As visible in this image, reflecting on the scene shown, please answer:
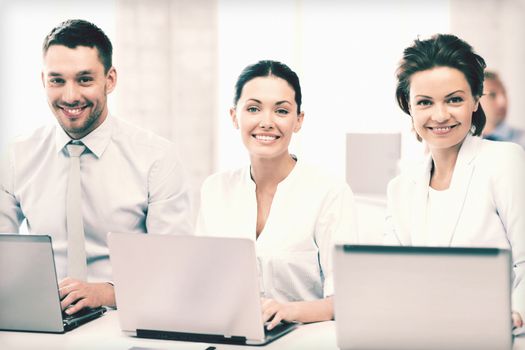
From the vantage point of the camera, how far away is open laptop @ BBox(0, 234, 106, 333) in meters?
1.91

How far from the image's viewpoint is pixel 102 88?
259cm

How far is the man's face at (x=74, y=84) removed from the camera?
8.31ft

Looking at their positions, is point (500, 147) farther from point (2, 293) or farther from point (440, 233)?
point (2, 293)

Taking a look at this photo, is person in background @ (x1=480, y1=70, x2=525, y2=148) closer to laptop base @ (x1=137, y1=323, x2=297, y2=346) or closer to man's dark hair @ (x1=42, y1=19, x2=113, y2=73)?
man's dark hair @ (x1=42, y1=19, x2=113, y2=73)

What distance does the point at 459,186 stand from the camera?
7.23ft

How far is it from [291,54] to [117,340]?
13.0 feet

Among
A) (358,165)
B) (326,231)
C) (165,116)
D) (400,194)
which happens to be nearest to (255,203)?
(326,231)

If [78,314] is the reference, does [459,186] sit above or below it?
above

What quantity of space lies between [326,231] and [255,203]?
0.25 meters

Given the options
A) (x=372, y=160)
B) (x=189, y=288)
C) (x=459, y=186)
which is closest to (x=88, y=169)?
(x=189, y=288)

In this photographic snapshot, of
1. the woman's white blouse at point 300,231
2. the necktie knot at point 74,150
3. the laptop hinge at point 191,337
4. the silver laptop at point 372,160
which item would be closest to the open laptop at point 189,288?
the laptop hinge at point 191,337

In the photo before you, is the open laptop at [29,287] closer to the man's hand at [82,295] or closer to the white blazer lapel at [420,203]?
the man's hand at [82,295]

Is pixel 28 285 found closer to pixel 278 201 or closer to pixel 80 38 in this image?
pixel 278 201

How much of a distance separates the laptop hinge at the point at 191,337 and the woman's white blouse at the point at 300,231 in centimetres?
52
